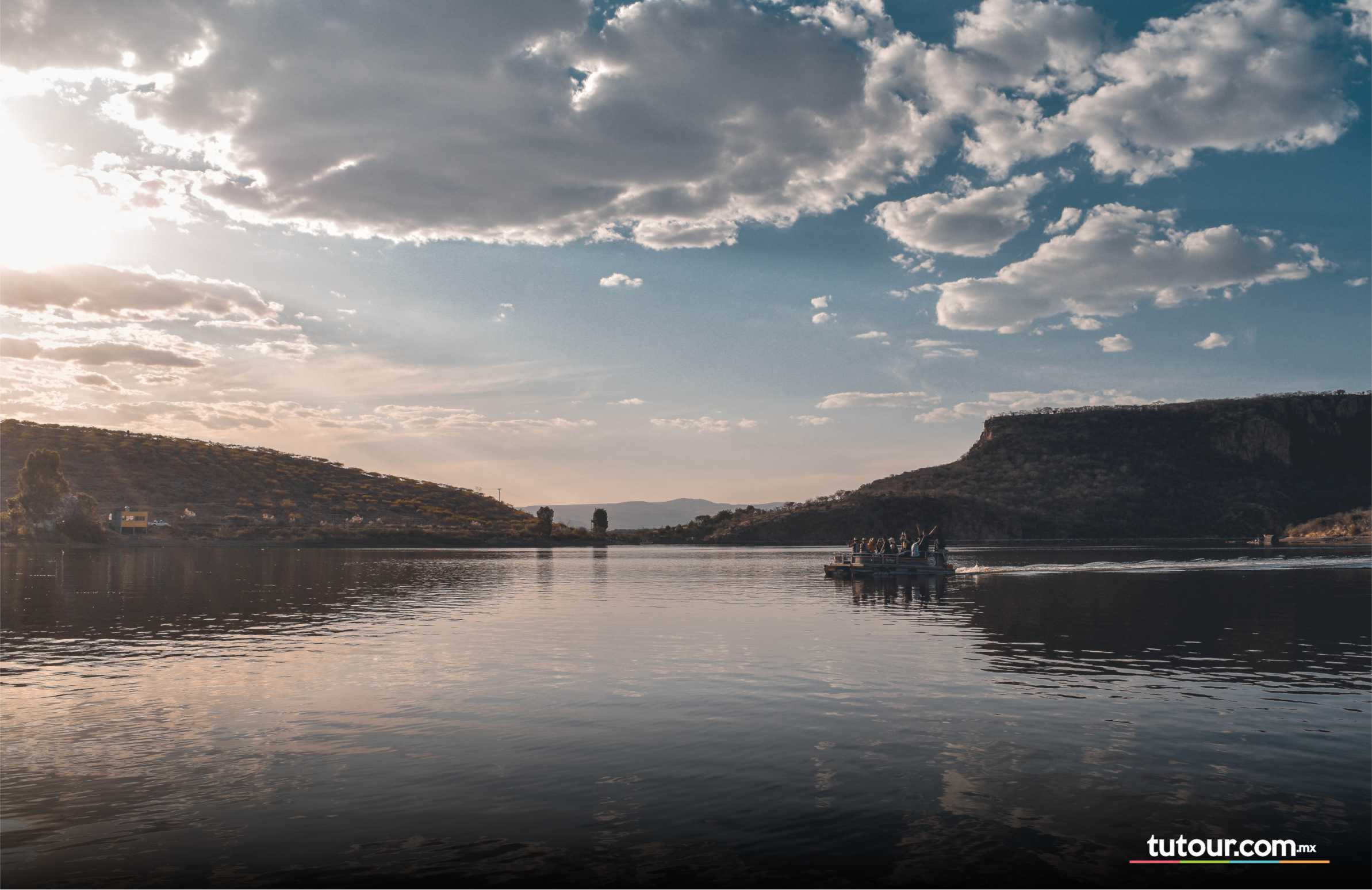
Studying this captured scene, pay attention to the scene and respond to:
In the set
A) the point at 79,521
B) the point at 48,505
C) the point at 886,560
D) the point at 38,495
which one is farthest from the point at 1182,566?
the point at 38,495

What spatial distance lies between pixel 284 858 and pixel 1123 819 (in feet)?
55.5

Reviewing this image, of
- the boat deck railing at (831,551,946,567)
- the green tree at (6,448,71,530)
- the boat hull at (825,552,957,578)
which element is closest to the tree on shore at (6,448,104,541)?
the green tree at (6,448,71,530)

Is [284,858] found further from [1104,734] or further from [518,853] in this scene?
[1104,734]

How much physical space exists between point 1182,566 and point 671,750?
122924 mm

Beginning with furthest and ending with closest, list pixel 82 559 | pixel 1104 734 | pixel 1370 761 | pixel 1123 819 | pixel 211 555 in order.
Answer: pixel 211 555, pixel 82 559, pixel 1104 734, pixel 1370 761, pixel 1123 819

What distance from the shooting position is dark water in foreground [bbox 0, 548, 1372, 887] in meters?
16.7

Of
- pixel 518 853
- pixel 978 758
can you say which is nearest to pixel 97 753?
pixel 518 853

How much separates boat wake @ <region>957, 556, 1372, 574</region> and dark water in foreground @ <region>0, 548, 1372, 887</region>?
62.4 metres

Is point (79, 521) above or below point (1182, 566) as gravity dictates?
above

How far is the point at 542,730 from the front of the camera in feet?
87.6

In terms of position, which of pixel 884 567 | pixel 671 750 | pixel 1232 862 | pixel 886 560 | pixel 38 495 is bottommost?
pixel 884 567

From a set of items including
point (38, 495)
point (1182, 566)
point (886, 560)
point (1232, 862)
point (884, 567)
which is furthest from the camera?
point (38, 495)

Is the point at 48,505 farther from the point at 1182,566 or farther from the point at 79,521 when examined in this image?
the point at 1182,566

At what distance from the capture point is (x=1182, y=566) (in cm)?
12475
